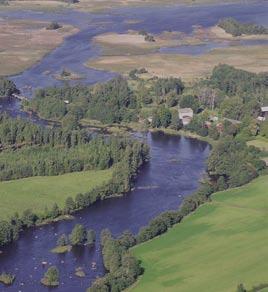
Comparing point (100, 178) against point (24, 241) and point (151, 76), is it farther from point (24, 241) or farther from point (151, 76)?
point (151, 76)

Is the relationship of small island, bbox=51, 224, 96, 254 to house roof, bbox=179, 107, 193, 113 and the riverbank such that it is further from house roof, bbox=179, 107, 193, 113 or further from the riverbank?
the riverbank

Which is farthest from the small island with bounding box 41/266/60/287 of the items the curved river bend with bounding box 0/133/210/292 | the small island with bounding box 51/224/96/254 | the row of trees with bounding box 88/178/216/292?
the small island with bounding box 51/224/96/254

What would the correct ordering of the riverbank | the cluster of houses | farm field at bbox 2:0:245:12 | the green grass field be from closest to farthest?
the green grass field → the cluster of houses → the riverbank → farm field at bbox 2:0:245:12

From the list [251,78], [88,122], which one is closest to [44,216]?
[88,122]

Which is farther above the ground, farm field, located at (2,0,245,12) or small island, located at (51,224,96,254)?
farm field, located at (2,0,245,12)

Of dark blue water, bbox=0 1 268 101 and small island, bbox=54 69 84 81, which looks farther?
dark blue water, bbox=0 1 268 101

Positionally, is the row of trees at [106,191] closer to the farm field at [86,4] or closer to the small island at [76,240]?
the small island at [76,240]
